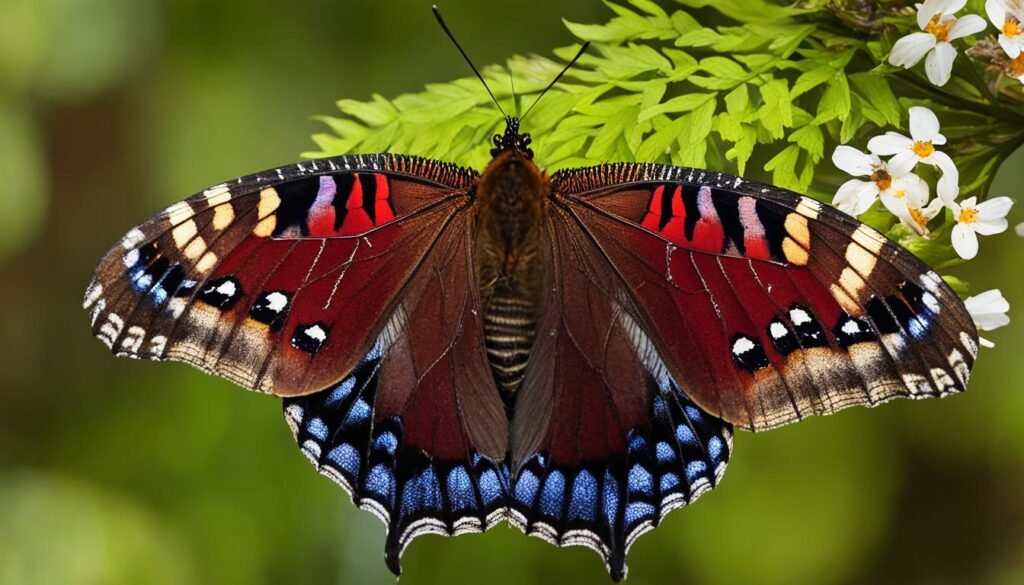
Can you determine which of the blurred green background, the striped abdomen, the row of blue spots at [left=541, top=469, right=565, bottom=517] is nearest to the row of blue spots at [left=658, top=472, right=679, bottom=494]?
the row of blue spots at [left=541, top=469, right=565, bottom=517]

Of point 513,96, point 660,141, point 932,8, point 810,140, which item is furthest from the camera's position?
point 513,96

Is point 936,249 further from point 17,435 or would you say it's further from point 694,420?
point 17,435

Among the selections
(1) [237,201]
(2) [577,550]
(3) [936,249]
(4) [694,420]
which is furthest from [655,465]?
(2) [577,550]

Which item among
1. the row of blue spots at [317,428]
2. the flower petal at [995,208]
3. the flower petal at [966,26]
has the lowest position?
the row of blue spots at [317,428]

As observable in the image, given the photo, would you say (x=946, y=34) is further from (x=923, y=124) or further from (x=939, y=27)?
(x=923, y=124)

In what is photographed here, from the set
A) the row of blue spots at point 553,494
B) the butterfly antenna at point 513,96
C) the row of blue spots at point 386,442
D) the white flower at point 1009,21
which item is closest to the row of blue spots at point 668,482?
the row of blue spots at point 553,494

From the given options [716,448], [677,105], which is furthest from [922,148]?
[716,448]

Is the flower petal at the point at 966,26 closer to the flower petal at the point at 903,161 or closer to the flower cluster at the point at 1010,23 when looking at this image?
the flower cluster at the point at 1010,23
